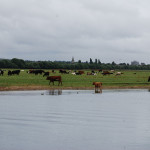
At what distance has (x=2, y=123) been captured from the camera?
23.0 m

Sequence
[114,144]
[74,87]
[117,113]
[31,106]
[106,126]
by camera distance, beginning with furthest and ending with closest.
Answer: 1. [74,87]
2. [31,106]
3. [117,113]
4. [106,126]
5. [114,144]

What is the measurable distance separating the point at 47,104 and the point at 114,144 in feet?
56.0

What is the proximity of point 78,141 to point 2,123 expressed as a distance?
21.5 feet

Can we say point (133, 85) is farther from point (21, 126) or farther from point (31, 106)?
point (21, 126)

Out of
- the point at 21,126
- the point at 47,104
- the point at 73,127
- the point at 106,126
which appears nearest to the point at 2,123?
the point at 21,126

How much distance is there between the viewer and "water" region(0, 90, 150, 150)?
17.5 m

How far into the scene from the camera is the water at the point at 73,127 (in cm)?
1745

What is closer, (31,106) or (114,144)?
(114,144)

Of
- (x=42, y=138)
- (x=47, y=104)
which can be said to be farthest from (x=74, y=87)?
(x=42, y=138)

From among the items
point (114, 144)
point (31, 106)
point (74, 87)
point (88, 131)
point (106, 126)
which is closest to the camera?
point (114, 144)

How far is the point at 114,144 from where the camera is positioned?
17672 mm

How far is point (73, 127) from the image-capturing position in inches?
864

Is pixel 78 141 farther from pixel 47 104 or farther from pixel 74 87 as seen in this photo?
pixel 74 87

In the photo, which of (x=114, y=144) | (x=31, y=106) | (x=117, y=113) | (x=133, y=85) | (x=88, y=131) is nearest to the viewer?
(x=114, y=144)
